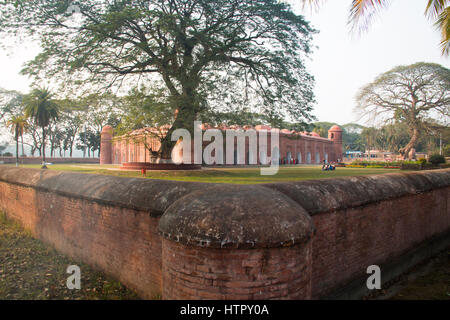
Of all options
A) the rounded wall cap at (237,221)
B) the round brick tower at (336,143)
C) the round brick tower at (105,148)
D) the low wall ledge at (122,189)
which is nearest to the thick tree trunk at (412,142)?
the round brick tower at (336,143)

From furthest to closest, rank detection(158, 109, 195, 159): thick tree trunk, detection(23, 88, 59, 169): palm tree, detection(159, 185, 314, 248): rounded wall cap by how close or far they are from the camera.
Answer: detection(23, 88, 59, 169): palm tree
detection(158, 109, 195, 159): thick tree trunk
detection(159, 185, 314, 248): rounded wall cap

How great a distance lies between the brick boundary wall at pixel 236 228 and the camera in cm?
262

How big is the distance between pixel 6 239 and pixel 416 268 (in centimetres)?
927


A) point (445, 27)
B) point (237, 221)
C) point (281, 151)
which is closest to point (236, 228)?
point (237, 221)

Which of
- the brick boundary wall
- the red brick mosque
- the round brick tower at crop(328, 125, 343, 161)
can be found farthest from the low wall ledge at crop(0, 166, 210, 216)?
the round brick tower at crop(328, 125, 343, 161)

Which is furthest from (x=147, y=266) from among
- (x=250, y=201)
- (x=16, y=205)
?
(x=16, y=205)

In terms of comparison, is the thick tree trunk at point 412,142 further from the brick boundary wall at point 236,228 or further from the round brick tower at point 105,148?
the round brick tower at point 105,148

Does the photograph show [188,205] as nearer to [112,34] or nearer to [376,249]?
[376,249]

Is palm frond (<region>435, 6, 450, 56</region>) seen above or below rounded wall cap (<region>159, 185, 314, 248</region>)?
above

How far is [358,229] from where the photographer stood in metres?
4.43

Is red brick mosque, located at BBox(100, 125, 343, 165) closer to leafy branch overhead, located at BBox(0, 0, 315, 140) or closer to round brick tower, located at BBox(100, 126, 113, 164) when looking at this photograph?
round brick tower, located at BBox(100, 126, 113, 164)

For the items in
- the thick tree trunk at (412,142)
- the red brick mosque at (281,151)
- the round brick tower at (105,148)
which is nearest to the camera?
the thick tree trunk at (412,142)

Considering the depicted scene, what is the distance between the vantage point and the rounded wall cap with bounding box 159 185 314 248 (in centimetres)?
256

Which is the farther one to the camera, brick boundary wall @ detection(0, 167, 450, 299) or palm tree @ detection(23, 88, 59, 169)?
palm tree @ detection(23, 88, 59, 169)
